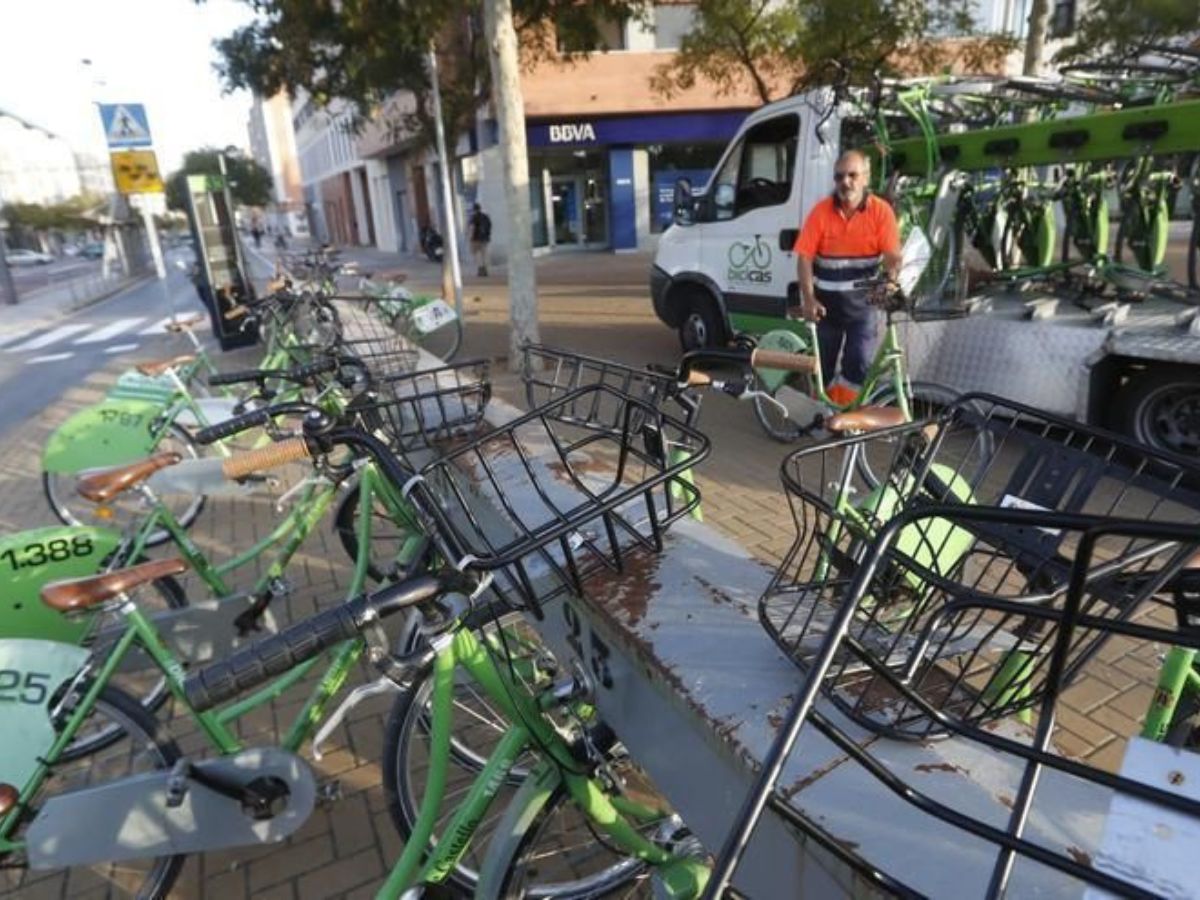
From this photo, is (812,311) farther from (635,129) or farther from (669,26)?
(669,26)

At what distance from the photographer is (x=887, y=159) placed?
19.9 feet

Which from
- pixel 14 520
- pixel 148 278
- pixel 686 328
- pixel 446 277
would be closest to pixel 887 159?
pixel 686 328

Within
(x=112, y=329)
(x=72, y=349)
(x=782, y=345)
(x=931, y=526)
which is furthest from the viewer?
(x=112, y=329)

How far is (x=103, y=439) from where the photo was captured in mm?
4555

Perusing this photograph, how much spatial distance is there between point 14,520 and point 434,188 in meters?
24.1

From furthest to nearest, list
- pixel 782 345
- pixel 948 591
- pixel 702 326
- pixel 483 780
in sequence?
pixel 702 326
pixel 782 345
pixel 483 780
pixel 948 591

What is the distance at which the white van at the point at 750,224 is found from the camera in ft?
21.4

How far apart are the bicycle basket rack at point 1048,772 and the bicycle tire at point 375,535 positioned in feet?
7.13

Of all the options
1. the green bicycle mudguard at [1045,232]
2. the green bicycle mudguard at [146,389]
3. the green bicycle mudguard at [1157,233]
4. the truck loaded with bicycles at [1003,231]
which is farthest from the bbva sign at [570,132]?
the green bicycle mudguard at [146,389]

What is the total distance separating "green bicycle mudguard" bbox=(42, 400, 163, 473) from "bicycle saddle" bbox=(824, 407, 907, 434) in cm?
400

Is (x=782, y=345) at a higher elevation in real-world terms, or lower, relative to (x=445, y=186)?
lower

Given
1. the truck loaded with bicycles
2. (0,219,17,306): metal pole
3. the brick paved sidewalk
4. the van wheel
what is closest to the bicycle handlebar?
the brick paved sidewalk

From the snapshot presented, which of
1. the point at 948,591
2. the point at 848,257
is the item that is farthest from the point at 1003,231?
the point at 948,591

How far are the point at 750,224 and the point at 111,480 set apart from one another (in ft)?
18.9
